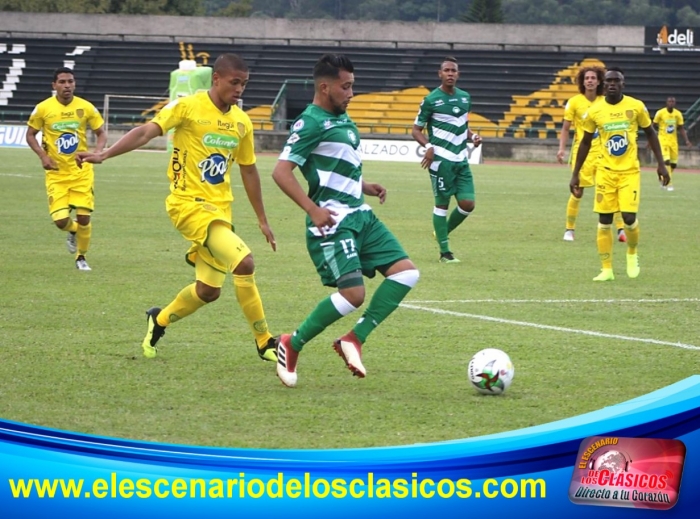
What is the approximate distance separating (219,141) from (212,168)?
184 millimetres

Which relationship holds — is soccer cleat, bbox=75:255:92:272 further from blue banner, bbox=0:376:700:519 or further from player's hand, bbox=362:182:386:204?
blue banner, bbox=0:376:700:519

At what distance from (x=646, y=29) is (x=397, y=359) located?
47610 mm

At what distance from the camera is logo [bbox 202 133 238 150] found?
758cm

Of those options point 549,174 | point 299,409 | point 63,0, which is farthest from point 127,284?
point 63,0

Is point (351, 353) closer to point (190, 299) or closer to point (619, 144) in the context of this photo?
point (190, 299)

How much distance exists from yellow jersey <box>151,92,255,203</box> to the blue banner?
4.72 metres

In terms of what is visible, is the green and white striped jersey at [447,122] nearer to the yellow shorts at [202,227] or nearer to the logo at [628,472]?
the yellow shorts at [202,227]

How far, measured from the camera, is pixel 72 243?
43.9 ft

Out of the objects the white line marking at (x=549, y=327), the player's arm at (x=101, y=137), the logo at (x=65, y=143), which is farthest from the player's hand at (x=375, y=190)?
the logo at (x=65, y=143)

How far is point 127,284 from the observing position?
36.5 ft

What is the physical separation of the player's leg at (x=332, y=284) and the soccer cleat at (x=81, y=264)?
601 cm

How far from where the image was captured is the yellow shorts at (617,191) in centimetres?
1174

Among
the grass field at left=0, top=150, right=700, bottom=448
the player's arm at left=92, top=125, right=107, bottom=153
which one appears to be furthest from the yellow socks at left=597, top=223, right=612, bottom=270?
the player's arm at left=92, top=125, right=107, bottom=153

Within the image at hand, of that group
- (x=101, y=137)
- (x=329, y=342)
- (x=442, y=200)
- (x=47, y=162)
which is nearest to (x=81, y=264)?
(x=47, y=162)
